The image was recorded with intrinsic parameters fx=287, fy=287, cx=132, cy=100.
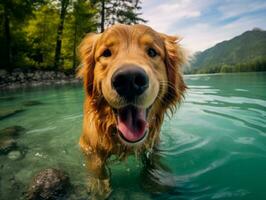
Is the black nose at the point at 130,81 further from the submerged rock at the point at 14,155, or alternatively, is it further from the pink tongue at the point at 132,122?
the submerged rock at the point at 14,155

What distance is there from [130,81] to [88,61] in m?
1.58

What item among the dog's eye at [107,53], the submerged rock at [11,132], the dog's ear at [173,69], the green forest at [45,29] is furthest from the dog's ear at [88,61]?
the green forest at [45,29]

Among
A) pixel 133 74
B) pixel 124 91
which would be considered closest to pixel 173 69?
pixel 124 91

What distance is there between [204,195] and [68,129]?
409 centimetres

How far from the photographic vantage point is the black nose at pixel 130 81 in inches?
102

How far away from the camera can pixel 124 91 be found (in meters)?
2.79

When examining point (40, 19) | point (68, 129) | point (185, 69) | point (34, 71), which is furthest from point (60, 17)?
point (185, 69)

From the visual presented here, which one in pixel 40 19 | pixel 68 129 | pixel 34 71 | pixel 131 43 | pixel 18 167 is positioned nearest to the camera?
pixel 131 43

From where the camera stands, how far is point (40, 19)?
25266mm

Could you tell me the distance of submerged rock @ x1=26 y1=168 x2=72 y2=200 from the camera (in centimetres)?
328

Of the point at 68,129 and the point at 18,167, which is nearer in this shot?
the point at 18,167

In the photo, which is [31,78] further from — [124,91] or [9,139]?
[124,91]

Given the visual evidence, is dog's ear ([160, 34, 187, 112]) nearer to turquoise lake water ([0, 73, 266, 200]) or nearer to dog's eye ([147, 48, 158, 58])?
dog's eye ([147, 48, 158, 58])

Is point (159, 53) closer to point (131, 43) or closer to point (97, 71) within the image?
point (131, 43)
